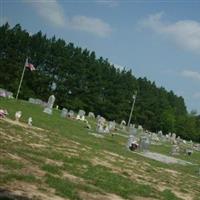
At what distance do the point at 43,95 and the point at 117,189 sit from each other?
65474 mm

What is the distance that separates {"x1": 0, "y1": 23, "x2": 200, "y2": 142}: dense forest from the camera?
77.5 meters

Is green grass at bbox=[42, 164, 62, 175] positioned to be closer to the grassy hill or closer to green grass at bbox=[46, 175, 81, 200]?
the grassy hill

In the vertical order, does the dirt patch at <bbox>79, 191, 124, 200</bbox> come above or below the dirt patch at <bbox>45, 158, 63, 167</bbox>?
below

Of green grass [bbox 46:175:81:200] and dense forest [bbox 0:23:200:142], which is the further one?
dense forest [bbox 0:23:200:142]

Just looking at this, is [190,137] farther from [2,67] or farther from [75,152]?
[75,152]

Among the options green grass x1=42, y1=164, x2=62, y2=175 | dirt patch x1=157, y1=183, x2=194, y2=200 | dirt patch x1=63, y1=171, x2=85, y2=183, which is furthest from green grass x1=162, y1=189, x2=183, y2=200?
green grass x1=42, y1=164, x2=62, y2=175

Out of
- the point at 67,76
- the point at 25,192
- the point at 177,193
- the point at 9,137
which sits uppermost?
the point at 67,76

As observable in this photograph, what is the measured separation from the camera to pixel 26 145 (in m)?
17.4

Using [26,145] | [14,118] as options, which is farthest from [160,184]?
Result: [14,118]

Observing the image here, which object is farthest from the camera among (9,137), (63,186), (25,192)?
(9,137)

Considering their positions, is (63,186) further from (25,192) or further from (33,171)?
(25,192)

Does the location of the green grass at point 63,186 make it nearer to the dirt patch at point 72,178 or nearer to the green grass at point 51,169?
the dirt patch at point 72,178

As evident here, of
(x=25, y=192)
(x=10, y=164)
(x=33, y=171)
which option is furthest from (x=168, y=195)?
(x=25, y=192)

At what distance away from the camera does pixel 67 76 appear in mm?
82750
